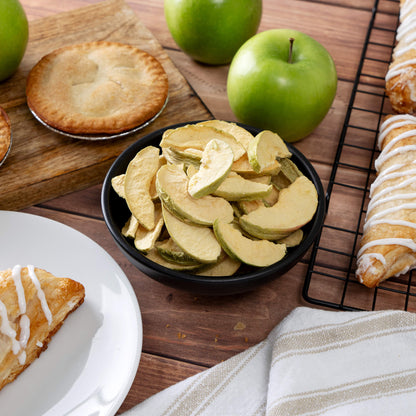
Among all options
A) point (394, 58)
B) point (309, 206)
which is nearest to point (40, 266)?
point (309, 206)

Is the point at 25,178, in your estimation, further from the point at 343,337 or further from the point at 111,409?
the point at 343,337

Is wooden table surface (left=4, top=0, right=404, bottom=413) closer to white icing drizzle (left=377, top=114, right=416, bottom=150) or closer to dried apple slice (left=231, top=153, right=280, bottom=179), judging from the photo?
white icing drizzle (left=377, top=114, right=416, bottom=150)

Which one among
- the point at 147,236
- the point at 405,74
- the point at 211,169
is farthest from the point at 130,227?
the point at 405,74

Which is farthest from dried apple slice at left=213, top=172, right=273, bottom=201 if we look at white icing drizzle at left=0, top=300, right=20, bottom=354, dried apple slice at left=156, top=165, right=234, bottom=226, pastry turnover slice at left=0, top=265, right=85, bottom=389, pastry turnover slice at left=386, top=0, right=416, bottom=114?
pastry turnover slice at left=386, top=0, right=416, bottom=114

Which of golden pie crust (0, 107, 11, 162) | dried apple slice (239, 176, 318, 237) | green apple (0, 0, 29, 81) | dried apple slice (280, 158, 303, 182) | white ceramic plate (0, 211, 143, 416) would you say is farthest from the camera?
green apple (0, 0, 29, 81)

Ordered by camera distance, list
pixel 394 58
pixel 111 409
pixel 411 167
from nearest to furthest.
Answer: pixel 111 409
pixel 411 167
pixel 394 58

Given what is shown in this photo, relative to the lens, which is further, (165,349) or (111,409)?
(165,349)
